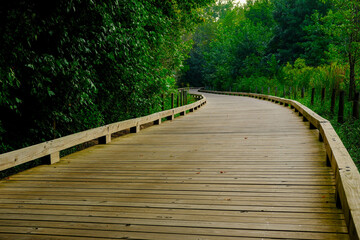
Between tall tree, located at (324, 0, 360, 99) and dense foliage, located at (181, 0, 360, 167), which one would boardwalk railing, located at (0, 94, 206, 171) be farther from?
tall tree, located at (324, 0, 360, 99)

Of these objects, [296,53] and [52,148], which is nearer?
[52,148]

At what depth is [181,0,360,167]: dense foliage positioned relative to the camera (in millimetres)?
14859

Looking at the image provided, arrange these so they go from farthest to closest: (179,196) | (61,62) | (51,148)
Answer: (61,62), (51,148), (179,196)

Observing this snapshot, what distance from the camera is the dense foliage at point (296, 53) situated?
14.9 meters

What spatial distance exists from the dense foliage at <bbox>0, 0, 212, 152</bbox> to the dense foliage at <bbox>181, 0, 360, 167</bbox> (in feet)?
18.6

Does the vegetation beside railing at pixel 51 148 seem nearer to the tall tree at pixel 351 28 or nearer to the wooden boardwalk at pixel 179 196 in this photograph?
the wooden boardwalk at pixel 179 196

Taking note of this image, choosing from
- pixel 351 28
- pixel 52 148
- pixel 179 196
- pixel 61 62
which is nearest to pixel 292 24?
pixel 351 28

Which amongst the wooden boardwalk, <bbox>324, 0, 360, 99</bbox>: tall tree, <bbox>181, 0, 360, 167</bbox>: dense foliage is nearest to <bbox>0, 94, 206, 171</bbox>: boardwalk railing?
the wooden boardwalk

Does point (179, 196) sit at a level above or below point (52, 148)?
below

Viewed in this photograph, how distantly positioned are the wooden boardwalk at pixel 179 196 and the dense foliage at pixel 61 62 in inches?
48.3

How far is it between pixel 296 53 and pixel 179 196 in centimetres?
3679

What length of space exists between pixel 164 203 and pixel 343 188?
1.67 m

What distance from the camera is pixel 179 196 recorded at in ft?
11.7

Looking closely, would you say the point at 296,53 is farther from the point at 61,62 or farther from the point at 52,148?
the point at 52,148
